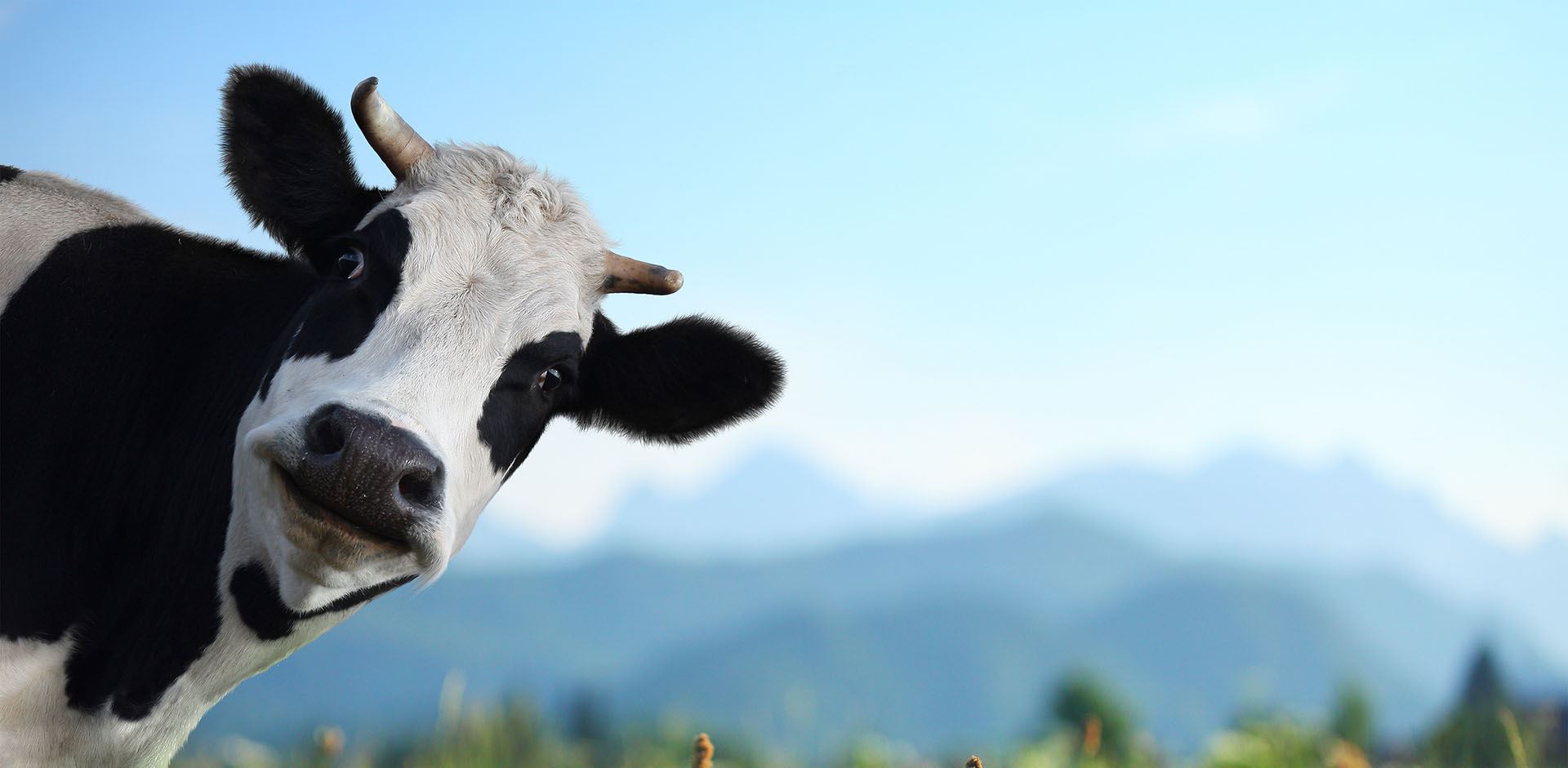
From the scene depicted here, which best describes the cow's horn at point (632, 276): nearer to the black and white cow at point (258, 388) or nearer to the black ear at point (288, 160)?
the black and white cow at point (258, 388)

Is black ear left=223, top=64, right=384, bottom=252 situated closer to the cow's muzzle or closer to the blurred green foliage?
the cow's muzzle

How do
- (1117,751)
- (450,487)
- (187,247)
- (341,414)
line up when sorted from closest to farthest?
(341,414), (450,487), (187,247), (1117,751)

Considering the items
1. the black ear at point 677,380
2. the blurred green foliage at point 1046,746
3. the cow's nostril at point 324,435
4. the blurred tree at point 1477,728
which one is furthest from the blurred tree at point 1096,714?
the cow's nostril at point 324,435

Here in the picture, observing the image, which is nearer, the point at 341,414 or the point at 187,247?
the point at 341,414

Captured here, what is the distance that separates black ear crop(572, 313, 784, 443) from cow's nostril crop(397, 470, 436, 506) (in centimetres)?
94

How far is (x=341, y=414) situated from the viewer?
257cm

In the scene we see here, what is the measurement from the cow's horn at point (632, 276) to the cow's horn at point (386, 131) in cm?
64

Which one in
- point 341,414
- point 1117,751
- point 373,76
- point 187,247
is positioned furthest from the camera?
point 1117,751

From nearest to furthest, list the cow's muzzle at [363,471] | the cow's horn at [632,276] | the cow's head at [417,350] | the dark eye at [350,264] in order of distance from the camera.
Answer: the cow's muzzle at [363,471], the cow's head at [417,350], the dark eye at [350,264], the cow's horn at [632,276]

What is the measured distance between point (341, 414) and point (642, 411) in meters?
1.30

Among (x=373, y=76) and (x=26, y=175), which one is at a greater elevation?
(x=373, y=76)

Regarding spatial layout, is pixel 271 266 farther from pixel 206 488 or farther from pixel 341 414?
pixel 341 414

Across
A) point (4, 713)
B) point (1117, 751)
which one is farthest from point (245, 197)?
point (1117, 751)

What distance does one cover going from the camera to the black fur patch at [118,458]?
10.3 feet
